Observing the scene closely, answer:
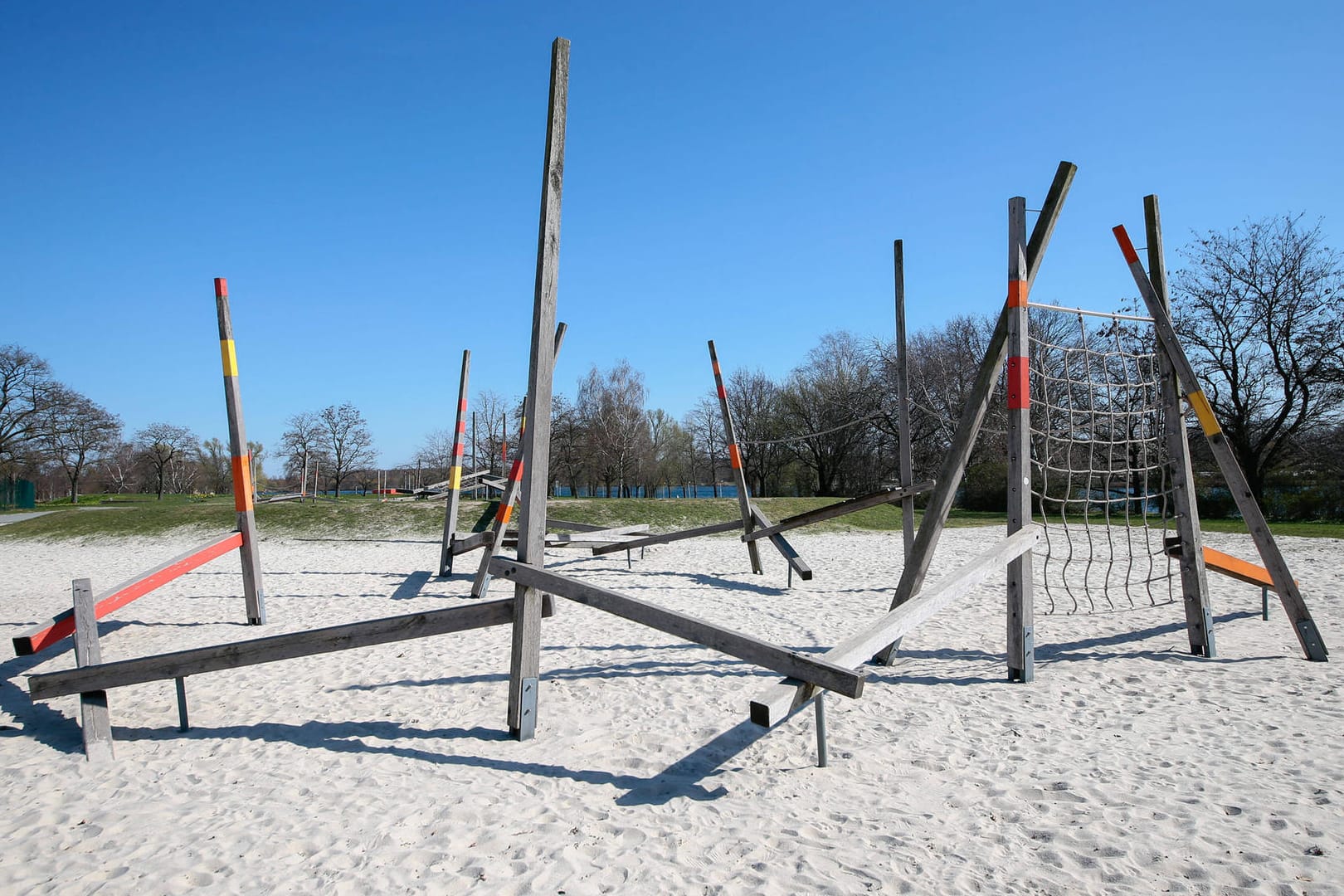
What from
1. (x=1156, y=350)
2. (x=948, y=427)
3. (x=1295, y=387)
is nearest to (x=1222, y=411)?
(x=1295, y=387)

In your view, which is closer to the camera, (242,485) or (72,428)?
(242,485)

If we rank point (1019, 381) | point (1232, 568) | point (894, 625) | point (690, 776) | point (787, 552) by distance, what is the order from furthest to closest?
point (787, 552) → point (1232, 568) → point (1019, 381) → point (894, 625) → point (690, 776)

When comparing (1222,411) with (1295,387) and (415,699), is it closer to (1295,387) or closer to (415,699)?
(1295,387)

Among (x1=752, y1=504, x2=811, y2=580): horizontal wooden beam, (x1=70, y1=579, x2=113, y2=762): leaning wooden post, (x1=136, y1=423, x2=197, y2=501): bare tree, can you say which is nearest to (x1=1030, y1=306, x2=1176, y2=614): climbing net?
(x1=752, y1=504, x2=811, y2=580): horizontal wooden beam

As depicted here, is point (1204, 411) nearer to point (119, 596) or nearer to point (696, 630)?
point (696, 630)

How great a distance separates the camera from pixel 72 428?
34.6 m

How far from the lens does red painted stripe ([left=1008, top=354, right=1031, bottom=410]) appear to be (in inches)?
182

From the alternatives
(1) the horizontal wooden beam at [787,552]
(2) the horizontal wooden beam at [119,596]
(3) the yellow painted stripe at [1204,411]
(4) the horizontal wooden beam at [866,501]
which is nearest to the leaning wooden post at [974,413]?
(3) the yellow painted stripe at [1204,411]

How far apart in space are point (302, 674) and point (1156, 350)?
6837 mm

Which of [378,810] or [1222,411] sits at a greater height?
[1222,411]

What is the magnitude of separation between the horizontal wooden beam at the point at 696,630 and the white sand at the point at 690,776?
55 centimetres

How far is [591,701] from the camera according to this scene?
4.44 metres

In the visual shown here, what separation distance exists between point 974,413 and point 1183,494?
184 cm

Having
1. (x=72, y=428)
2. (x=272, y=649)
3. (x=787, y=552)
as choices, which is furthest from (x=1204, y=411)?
(x=72, y=428)
